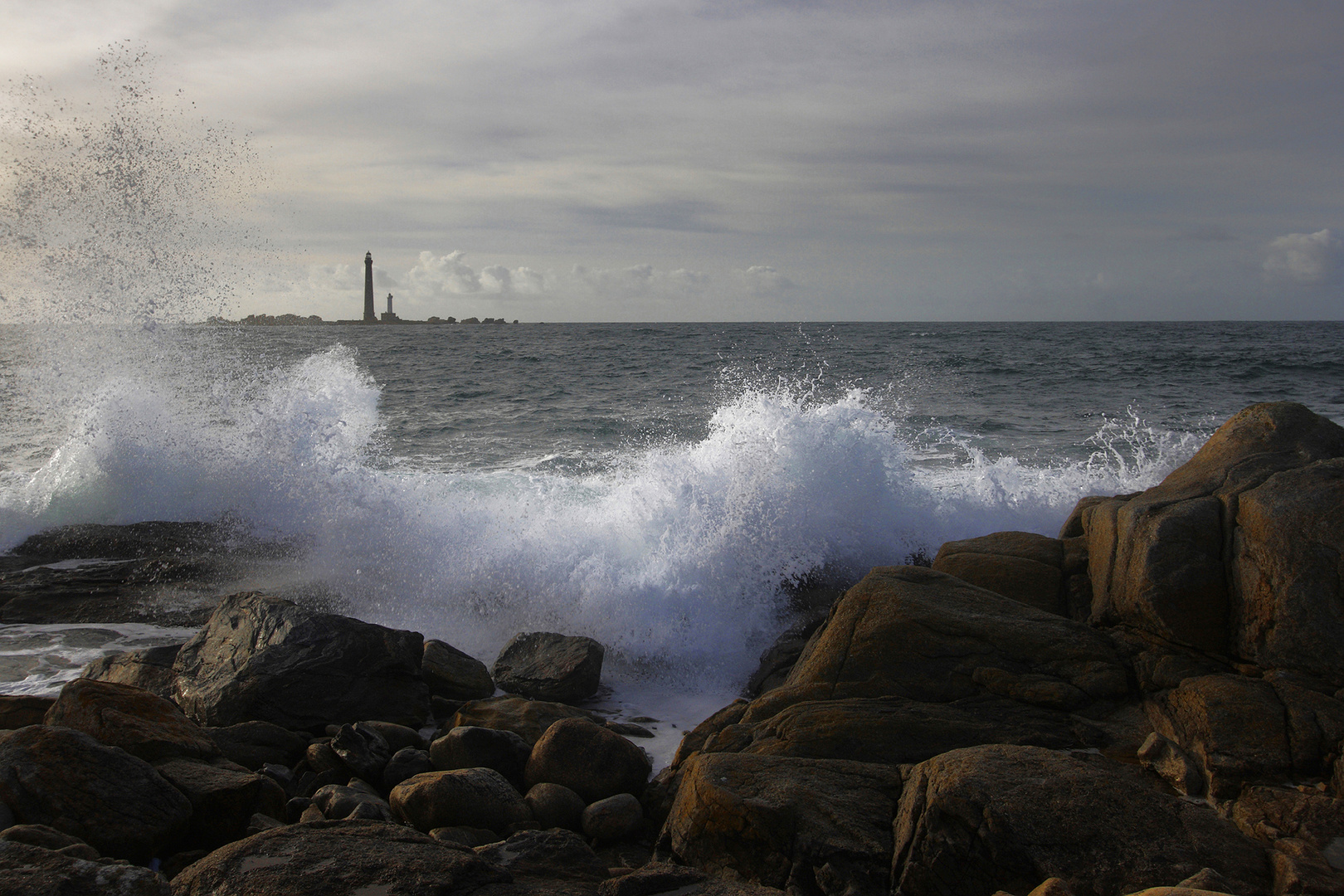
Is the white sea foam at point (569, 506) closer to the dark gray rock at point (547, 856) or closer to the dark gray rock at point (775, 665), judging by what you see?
the dark gray rock at point (775, 665)

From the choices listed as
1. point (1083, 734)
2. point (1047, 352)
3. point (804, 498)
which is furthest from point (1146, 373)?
point (1083, 734)

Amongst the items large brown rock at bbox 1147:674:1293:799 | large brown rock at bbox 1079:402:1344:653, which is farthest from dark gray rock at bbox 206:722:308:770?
large brown rock at bbox 1079:402:1344:653

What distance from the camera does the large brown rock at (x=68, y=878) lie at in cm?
214

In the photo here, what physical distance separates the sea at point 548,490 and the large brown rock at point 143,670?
431 millimetres

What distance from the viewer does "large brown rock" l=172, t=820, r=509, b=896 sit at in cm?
233

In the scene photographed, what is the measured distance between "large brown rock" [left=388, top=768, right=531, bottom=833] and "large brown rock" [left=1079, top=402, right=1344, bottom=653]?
3.31 metres

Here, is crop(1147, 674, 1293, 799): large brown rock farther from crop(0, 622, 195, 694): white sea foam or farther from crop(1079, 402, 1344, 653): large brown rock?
crop(0, 622, 195, 694): white sea foam

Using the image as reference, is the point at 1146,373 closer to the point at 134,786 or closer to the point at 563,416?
the point at 563,416

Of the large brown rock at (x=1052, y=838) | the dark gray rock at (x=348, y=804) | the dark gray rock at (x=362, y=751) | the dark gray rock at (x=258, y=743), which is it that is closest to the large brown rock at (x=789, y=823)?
the large brown rock at (x=1052, y=838)

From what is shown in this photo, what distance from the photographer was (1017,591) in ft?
16.6

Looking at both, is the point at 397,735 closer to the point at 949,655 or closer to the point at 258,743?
the point at 258,743

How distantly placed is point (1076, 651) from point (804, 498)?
11.2 ft

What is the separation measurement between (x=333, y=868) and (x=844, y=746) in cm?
214

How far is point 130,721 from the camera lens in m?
3.55
